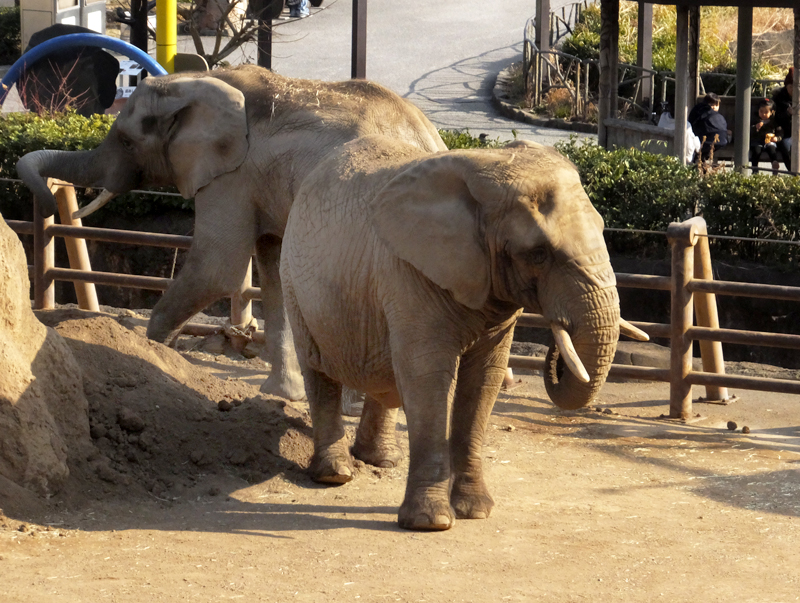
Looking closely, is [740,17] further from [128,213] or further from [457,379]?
[457,379]

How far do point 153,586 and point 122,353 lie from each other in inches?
99.6

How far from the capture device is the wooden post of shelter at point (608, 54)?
16.6m

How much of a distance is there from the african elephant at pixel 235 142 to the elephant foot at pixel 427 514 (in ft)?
→ 8.35

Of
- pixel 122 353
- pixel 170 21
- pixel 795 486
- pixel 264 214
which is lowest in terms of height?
pixel 795 486

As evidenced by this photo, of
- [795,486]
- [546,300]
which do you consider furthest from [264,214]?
[795,486]

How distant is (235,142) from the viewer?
24.7ft

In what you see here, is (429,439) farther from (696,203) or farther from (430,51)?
(430,51)

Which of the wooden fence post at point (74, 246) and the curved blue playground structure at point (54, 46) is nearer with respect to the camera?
the wooden fence post at point (74, 246)

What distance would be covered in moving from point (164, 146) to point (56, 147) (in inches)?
199

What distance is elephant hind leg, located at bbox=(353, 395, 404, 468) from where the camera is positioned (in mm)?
6660

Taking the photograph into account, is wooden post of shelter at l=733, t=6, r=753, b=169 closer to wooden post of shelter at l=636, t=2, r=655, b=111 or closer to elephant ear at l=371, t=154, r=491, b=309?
wooden post of shelter at l=636, t=2, r=655, b=111

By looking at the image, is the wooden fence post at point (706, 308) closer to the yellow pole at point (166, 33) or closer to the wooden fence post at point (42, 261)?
the wooden fence post at point (42, 261)

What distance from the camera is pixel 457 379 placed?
5.71 m

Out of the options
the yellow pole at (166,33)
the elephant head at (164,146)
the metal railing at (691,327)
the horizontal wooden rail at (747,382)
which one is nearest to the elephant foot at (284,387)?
the metal railing at (691,327)
